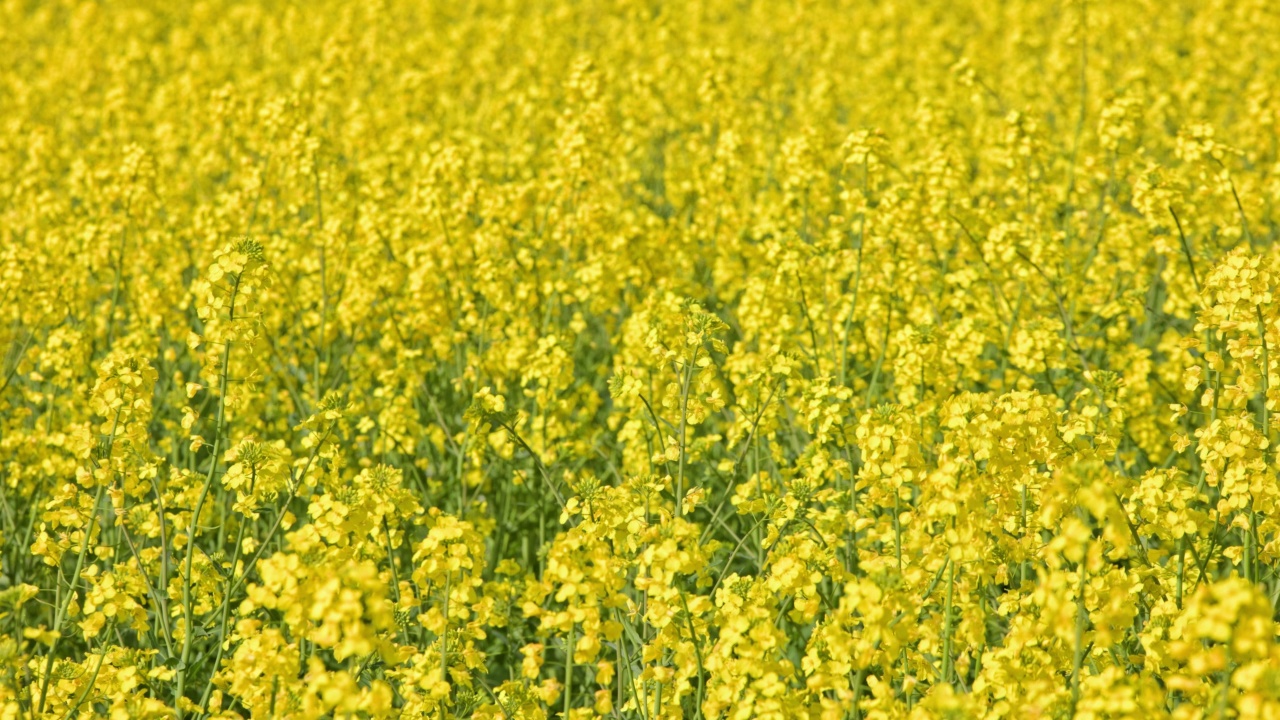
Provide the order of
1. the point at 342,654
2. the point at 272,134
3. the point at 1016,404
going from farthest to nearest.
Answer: the point at 272,134
the point at 1016,404
the point at 342,654

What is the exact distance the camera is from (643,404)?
521cm

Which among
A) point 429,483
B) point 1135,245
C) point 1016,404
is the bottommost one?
point 429,483

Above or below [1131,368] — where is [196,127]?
above

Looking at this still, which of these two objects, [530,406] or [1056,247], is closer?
[1056,247]

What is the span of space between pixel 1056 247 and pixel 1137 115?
1.03 m

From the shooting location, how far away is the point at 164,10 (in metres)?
17.6

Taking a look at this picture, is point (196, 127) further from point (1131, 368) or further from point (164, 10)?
point (164, 10)

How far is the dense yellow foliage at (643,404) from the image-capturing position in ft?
11.2

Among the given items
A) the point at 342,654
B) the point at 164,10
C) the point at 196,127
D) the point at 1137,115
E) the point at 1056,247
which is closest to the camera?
the point at 342,654

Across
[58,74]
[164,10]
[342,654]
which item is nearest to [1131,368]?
[342,654]

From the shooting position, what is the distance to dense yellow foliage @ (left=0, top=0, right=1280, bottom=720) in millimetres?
3424

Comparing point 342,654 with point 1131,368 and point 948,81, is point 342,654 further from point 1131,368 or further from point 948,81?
point 948,81

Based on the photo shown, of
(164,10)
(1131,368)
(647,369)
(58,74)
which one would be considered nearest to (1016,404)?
(647,369)

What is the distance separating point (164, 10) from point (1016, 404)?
55.4 ft
